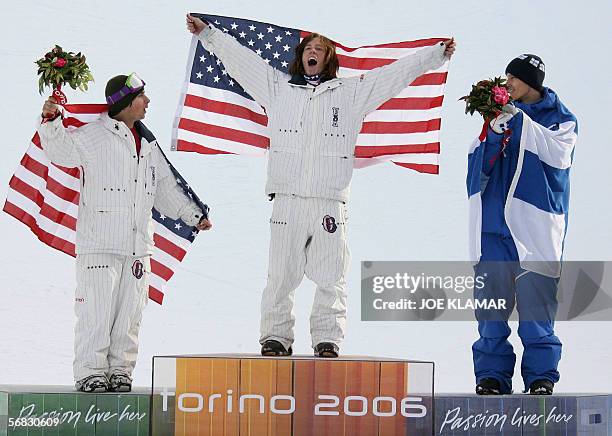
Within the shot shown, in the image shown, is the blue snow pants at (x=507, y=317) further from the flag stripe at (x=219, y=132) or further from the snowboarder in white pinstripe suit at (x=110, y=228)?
the snowboarder in white pinstripe suit at (x=110, y=228)

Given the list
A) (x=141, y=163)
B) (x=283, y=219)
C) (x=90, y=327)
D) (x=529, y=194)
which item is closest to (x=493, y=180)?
(x=529, y=194)

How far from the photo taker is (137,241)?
Answer: 5289 millimetres

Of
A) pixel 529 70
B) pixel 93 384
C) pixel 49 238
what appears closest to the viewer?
pixel 93 384

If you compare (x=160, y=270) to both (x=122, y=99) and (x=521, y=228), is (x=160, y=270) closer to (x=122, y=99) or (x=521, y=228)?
(x=122, y=99)

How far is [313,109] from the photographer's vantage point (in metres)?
5.48

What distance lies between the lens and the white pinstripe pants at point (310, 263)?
17.7 feet

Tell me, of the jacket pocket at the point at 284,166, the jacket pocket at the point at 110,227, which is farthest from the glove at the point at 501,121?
the jacket pocket at the point at 110,227

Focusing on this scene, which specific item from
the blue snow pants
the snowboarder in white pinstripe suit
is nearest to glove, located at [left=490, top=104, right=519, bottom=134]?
the blue snow pants

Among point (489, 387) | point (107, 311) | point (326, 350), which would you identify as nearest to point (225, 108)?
point (107, 311)

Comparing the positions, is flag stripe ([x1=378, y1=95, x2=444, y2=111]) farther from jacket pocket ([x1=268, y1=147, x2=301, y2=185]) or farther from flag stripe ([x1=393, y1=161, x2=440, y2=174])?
jacket pocket ([x1=268, y1=147, x2=301, y2=185])

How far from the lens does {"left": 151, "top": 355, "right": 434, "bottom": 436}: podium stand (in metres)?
4.84

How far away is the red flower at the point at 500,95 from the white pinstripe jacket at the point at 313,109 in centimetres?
37

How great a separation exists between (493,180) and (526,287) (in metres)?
0.56

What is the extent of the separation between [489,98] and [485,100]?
22 mm
